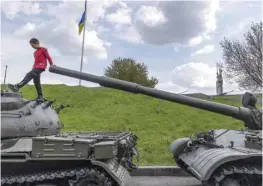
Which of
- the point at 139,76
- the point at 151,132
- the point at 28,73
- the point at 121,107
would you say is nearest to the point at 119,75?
the point at 139,76

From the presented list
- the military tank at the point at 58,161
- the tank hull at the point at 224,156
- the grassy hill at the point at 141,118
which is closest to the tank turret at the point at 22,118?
the military tank at the point at 58,161

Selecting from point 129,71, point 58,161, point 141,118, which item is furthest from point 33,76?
point 129,71

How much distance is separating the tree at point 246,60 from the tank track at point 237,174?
59.7ft

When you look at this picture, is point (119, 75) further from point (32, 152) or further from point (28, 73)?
point (32, 152)

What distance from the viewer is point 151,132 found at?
15312 millimetres

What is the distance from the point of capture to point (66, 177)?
250 inches

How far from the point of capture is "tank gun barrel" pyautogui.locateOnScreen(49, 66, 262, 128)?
7711 millimetres

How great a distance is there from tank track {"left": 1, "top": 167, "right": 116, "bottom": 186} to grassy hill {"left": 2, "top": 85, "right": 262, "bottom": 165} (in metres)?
5.71

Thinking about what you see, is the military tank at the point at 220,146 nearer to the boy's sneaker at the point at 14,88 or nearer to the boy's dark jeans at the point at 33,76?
the boy's dark jeans at the point at 33,76

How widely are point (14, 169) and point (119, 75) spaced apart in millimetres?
26704

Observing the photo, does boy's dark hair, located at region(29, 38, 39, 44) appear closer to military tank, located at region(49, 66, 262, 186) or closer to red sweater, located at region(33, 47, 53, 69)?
red sweater, located at region(33, 47, 53, 69)

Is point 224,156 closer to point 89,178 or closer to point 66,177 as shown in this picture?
point 89,178

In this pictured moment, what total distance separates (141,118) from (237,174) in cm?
1093

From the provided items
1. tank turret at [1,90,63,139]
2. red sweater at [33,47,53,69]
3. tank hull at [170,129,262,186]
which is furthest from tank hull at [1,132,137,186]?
red sweater at [33,47,53,69]
